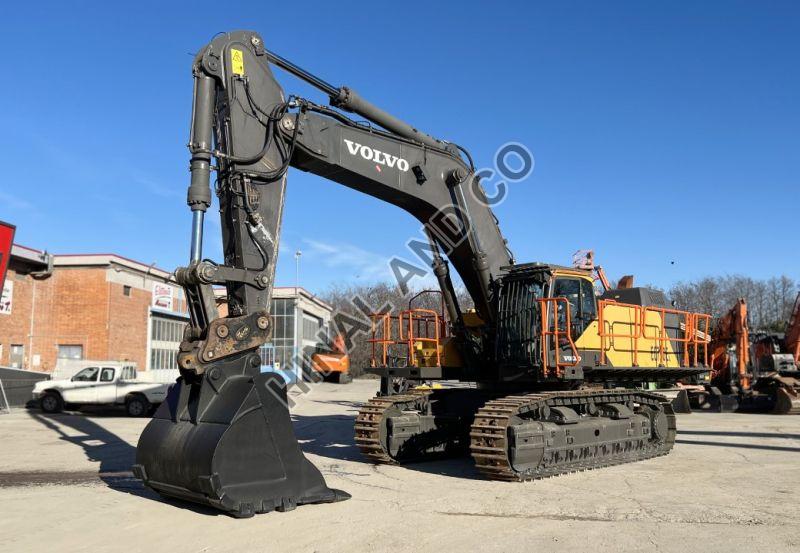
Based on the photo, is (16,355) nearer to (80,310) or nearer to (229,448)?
(80,310)

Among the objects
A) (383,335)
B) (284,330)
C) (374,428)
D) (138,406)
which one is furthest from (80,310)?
(374,428)

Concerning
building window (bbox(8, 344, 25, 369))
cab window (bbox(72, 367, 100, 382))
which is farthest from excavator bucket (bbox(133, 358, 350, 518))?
building window (bbox(8, 344, 25, 369))

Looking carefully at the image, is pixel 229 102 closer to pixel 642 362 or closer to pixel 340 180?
pixel 340 180

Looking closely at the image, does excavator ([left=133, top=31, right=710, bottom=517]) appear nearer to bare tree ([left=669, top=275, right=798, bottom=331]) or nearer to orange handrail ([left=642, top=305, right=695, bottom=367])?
orange handrail ([left=642, top=305, right=695, bottom=367])

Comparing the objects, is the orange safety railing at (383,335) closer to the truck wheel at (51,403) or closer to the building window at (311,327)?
the truck wheel at (51,403)

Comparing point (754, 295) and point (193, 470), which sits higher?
point (754, 295)

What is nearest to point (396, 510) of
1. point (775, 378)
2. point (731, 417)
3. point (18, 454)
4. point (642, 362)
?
point (642, 362)

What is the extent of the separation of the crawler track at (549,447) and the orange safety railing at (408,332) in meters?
2.12

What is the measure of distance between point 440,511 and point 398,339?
15.5ft

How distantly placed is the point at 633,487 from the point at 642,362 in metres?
3.10

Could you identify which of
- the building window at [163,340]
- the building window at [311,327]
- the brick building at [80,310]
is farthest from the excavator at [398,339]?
the building window at [311,327]

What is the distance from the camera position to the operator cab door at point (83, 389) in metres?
23.3

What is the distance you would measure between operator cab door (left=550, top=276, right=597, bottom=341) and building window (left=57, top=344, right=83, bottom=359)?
3103 cm

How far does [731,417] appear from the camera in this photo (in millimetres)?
21469
